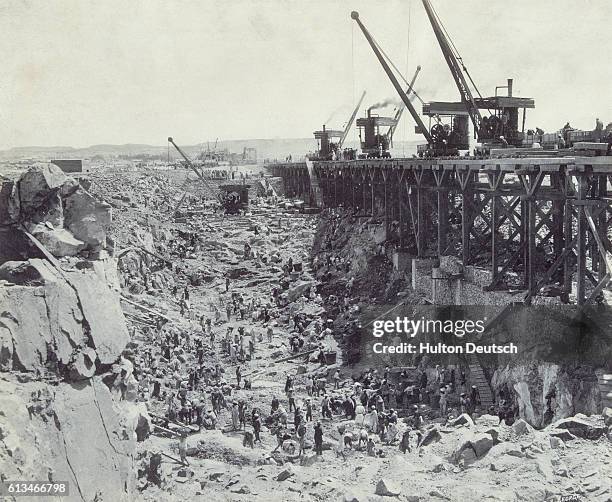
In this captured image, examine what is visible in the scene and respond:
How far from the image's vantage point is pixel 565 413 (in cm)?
1311

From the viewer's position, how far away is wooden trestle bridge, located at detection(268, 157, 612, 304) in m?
13.2

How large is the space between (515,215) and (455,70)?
332 inches

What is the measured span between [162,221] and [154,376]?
22.7 metres

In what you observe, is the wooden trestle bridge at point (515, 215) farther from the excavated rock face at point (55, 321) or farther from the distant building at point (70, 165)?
the distant building at point (70, 165)

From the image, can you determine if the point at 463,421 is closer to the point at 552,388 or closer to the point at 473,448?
the point at 552,388

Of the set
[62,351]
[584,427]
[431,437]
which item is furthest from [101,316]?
[584,427]

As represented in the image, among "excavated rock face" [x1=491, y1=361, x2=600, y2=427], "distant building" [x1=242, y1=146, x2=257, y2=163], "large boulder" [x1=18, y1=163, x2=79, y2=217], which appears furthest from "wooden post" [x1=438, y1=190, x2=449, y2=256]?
"distant building" [x1=242, y1=146, x2=257, y2=163]

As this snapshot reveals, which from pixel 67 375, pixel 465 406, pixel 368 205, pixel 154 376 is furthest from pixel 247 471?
pixel 368 205

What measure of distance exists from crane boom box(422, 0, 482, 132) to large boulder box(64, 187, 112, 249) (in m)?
16.2

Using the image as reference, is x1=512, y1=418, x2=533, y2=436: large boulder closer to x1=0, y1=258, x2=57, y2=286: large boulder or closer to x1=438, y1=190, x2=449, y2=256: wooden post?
x1=0, y1=258, x2=57, y2=286: large boulder

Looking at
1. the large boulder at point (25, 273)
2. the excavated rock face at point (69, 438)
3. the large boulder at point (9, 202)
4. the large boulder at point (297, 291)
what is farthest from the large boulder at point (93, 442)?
the large boulder at point (297, 291)

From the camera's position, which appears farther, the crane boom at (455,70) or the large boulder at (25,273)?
the crane boom at (455,70)

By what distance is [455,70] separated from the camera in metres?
25.0

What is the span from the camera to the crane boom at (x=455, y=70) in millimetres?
24141
